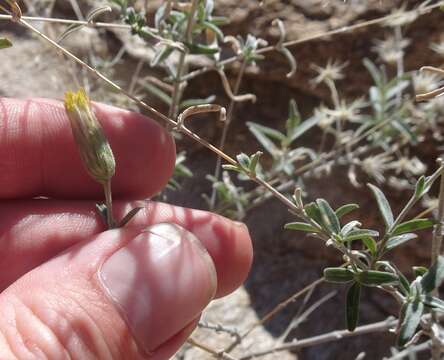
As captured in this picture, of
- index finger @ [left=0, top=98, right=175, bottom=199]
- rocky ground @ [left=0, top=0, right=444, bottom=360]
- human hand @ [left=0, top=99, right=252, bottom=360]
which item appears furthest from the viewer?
rocky ground @ [left=0, top=0, right=444, bottom=360]

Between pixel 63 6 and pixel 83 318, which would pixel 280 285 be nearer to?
pixel 83 318

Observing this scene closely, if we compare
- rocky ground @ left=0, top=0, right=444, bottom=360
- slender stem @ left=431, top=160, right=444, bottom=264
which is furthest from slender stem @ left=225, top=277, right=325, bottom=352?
rocky ground @ left=0, top=0, right=444, bottom=360

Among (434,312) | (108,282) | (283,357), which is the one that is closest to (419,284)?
(434,312)

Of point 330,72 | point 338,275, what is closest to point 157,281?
point 338,275

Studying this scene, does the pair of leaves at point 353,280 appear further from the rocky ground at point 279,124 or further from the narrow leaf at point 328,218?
the rocky ground at point 279,124

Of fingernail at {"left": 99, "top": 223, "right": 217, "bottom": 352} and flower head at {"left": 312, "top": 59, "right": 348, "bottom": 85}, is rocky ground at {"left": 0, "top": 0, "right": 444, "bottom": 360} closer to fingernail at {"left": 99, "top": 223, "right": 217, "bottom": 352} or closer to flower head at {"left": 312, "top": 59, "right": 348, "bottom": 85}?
flower head at {"left": 312, "top": 59, "right": 348, "bottom": 85}

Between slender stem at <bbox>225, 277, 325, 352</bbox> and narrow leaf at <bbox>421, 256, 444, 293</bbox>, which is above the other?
narrow leaf at <bbox>421, 256, 444, 293</bbox>
